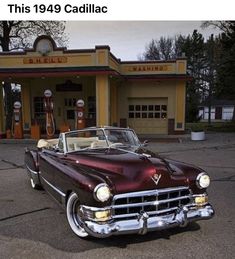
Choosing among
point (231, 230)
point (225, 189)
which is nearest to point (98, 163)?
point (231, 230)

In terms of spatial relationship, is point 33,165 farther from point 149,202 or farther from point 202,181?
point 202,181

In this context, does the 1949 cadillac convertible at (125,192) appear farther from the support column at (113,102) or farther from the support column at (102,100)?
the support column at (113,102)

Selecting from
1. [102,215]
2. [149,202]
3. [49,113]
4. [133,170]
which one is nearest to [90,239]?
[102,215]

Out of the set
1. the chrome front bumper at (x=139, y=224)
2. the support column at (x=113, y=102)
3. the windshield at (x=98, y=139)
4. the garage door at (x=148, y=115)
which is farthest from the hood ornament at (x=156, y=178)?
the garage door at (x=148, y=115)

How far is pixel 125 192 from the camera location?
13.3ft

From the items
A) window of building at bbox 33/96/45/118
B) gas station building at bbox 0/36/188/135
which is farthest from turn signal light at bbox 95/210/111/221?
window of building at bbox 33/96/45/118

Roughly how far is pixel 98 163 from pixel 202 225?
1776mm

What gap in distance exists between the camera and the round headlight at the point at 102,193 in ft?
13.0

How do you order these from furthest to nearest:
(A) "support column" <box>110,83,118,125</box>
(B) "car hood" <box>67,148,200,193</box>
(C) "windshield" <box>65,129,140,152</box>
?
(A) "support column" <box>110,83,118,125</box> → (C) "windshield" <box>65,129,140,152</box> → (B) "car hood" <box>67,148,200,193</box>

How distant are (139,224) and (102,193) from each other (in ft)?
1.89

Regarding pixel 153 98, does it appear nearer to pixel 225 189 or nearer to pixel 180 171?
pixel 225 189

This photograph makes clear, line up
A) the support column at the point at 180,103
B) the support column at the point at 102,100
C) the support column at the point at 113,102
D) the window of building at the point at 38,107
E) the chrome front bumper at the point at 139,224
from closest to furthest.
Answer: the chrome front bumper at the point at 139,224 < the support column at the point at 102,100 < the support column at the point at 180,103 < the support column at the point at 113,102 < the window of building at the point at 38,107

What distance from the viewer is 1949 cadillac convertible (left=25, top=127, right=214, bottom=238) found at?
13.1ft

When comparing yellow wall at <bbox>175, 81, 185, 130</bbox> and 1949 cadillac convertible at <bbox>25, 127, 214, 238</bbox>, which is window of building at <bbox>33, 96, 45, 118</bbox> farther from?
1949 cadillac convertible at <bbox>25, 127, 214, 238</bbox>
